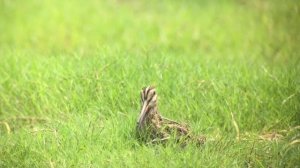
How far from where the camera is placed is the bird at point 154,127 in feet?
20.4

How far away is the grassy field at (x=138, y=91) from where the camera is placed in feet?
20.4

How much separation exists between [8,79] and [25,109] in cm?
57

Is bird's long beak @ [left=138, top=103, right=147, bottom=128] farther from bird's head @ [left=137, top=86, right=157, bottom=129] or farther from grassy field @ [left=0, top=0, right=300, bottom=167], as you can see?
grassy field @ [left=0, top=0, right=300, bottom=167]

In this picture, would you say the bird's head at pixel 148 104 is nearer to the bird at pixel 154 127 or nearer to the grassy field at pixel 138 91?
the bird at pixel 154 127

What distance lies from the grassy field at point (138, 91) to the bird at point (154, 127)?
88mm

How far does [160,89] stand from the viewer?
7.53 metres

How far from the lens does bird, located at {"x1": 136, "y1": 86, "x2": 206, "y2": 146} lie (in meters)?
6.23

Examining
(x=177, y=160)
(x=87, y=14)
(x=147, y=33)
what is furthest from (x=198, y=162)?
(x=87, y=14)

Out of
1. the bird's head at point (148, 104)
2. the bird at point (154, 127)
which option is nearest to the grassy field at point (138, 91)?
the bird at point (154, 127)

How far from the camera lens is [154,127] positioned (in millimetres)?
6285

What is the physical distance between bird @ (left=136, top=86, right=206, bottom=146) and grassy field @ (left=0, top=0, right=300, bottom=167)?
0.29ft

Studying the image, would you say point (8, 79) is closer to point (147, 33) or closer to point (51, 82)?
point (51, 82)

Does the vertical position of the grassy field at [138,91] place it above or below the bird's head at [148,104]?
below

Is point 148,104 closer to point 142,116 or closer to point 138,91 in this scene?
point 142,116
